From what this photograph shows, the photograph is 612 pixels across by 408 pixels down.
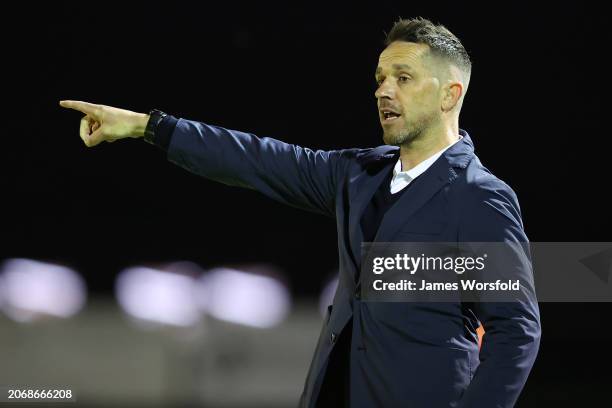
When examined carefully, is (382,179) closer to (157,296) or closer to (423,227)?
(423,227)

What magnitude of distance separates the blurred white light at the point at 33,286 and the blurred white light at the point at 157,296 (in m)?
0.17

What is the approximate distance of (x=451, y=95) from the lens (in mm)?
1670

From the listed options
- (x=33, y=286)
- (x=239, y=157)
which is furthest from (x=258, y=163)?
(x=33, y=286)

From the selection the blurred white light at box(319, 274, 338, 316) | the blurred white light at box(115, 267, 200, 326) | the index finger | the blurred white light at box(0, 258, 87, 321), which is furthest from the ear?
the blurred white light at box(0, 258, 87, 321)

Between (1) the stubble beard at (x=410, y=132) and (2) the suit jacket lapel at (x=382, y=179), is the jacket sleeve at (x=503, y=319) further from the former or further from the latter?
(1) the stubble beard at (x=410, y=132)

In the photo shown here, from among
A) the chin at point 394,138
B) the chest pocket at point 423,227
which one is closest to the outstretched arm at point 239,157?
the chin at point 394,138

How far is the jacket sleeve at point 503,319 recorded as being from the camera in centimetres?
138

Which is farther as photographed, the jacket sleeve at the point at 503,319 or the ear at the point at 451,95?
→ the ear at the point at 451,95

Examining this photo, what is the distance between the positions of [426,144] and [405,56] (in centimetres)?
17

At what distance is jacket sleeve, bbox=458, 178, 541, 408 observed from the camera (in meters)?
1.38

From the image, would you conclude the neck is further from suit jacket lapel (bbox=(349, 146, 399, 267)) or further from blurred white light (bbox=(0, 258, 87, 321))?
blurred white light (bbox=(0, 258, 87, 321))

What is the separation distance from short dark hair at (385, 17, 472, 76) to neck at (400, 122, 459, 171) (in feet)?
0.46

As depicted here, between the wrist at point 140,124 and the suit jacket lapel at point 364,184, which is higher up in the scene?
the wrist at point 140,124

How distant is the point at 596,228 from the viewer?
11.1 feet
